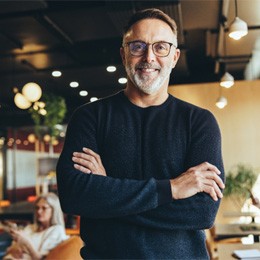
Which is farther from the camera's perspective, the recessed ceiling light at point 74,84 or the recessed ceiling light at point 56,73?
the recessed ceiling light at point 74,84

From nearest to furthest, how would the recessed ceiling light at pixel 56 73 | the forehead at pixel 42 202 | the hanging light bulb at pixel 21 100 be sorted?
the forehead at pixel 42 202 < the hanging light bulb at pixel 21 100 < the recessed ceiling light at pixel 56 73

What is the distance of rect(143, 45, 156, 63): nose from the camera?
159 centimetres

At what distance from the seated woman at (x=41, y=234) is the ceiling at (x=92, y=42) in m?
1.49

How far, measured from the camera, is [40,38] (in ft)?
23.8

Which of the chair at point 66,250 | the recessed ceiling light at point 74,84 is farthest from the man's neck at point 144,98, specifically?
the recessed ceiling light at point 74,84

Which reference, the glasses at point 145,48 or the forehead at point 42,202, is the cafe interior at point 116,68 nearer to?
the forehead at point 42,202

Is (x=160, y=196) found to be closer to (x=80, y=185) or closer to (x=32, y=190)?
(x=80, y=185)

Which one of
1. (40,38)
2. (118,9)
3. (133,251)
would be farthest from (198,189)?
(40,38)

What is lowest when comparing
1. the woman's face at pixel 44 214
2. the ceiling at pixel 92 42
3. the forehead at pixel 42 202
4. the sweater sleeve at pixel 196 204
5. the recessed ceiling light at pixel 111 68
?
the woman's face at pixel 44 214

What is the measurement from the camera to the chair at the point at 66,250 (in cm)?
357

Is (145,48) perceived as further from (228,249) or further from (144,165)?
(228,249)

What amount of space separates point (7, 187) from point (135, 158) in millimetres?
13820

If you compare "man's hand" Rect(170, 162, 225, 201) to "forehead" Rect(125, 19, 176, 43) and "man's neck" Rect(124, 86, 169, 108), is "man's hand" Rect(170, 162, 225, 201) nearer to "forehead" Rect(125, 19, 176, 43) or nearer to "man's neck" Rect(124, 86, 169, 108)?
"man's neck" Rect(124, 86, 169, 108)

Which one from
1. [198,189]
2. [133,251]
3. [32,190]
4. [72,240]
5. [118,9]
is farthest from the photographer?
[32,190]
